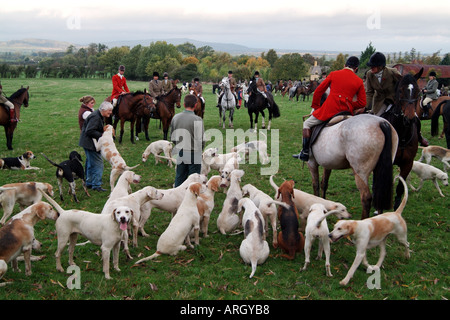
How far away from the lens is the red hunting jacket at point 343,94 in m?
6.29

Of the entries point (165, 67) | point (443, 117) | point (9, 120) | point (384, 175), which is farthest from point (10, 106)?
point (165, 67)

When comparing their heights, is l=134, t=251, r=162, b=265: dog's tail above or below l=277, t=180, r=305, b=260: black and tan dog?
below

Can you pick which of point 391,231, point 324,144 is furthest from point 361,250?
point 324,144

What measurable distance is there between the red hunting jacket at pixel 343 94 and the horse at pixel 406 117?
631mm

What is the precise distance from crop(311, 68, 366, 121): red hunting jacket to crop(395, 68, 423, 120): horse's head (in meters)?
0.63

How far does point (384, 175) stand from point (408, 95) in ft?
5.83

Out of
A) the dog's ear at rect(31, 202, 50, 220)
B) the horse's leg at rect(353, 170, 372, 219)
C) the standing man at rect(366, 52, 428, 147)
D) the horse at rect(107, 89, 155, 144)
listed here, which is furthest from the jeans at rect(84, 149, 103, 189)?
the standing man at rect(366, 52, 428, 147)

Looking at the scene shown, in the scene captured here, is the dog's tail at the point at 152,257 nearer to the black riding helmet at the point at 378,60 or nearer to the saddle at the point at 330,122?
the saddle at the point at 330,122

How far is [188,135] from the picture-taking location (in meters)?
6.60

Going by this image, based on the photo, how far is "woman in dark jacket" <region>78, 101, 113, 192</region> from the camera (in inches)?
313

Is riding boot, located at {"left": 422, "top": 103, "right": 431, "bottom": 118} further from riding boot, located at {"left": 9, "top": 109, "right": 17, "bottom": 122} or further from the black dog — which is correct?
riding boot, located at {"left": 9, "top": 109, "right": 17, "bottom": 122}

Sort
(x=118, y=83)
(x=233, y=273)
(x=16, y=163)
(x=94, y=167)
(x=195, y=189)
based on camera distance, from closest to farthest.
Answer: (x=233, y=273) → (x=195, y=189) → (x=94, y=167) → (x=16, y=163) → (x=118, y=83)

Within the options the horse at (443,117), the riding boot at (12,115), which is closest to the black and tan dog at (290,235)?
the horse at (443,117)

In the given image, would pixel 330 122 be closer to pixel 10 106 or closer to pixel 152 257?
pixel 152 257
